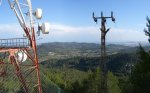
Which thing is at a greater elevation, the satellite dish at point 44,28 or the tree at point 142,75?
the satellite dish at point 44,28

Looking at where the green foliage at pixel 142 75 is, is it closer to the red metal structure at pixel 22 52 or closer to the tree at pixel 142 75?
the tree at pixel 142 75

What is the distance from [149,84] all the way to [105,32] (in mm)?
5068

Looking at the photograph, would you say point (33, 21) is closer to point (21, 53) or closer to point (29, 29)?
point (29, 29)

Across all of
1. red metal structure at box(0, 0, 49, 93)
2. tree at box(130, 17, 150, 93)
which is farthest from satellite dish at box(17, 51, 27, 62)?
tree at box(130, 17, 150, 93)

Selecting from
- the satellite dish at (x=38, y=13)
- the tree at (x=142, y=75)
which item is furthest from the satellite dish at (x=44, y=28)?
the tree at (x=142, y=75)

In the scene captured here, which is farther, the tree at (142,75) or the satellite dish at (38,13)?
→ the tree at (142,75)

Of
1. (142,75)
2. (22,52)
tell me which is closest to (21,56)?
(22,52)

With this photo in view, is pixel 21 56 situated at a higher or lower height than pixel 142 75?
higher

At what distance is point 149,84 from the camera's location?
26.7 meters

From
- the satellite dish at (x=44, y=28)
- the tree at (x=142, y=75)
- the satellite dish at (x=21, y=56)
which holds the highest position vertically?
the satellite dish at (x=44, y=28)

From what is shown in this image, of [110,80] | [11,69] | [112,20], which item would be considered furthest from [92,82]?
[11,69]

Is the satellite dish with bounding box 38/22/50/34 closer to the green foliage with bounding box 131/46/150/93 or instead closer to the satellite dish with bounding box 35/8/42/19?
the satellite dish with bounding box 35/8/42/19

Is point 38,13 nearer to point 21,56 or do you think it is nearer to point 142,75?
point 21,56

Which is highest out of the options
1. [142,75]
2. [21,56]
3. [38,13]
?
[38,13]
